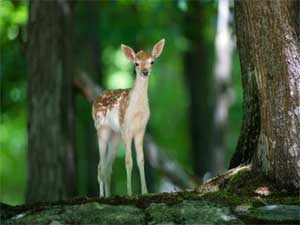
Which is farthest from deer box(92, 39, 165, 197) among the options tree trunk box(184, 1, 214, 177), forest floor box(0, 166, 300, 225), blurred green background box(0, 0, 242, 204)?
tree trunk box(184, 1, 214, 177)

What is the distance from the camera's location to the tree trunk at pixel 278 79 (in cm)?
734

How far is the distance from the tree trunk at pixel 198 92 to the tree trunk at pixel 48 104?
6944 mm

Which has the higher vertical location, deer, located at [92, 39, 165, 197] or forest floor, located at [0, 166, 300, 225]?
deer, located at [92, 39, 165, 197]

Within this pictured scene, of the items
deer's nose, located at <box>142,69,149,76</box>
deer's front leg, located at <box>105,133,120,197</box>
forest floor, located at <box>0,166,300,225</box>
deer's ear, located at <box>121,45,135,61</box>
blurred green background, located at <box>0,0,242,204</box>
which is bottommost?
forest floor, located at <box>0,166,300,225</box>

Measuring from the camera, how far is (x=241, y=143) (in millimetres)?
8492

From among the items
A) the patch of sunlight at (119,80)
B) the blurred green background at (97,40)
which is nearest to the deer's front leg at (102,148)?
the blurred green background at (97,40)

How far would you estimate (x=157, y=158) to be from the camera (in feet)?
42.2

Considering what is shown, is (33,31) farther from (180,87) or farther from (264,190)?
(180,87)

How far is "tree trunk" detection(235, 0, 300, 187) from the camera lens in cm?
734

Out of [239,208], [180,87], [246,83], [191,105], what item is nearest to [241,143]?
[246,83]

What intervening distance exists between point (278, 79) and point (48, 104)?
17.4 ft

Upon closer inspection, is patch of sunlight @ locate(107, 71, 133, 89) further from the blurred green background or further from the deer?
the deer

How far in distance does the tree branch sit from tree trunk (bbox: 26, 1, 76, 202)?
416mm

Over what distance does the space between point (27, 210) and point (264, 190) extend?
2306mm
